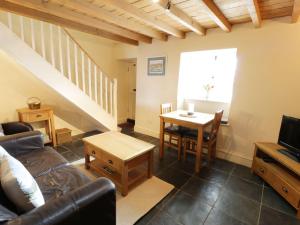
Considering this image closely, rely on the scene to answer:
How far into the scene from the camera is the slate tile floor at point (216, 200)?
Answer: 1643 millimetres

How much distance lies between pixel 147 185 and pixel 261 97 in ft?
6.98

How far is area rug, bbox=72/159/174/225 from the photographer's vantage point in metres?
1.64

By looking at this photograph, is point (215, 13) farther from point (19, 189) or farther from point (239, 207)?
point (19, 189)

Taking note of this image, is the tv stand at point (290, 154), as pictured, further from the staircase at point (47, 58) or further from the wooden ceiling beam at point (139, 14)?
the staircase at point (47, 58)

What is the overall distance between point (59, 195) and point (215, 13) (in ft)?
8.35

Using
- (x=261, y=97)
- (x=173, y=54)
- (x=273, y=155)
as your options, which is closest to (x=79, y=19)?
(x=173, y=54)

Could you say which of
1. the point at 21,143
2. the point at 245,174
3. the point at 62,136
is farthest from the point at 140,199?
the point at 62,136

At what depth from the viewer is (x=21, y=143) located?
1.95 m

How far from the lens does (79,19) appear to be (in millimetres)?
2418

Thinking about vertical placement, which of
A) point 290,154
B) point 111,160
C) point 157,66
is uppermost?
point 157,66

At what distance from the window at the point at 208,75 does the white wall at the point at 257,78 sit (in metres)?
0.21

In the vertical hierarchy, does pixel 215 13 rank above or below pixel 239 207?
above

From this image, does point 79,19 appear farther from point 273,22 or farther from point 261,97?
point 261,97

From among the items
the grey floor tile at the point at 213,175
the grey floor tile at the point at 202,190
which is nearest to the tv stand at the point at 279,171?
the grey floor tile at the point at 213,175
